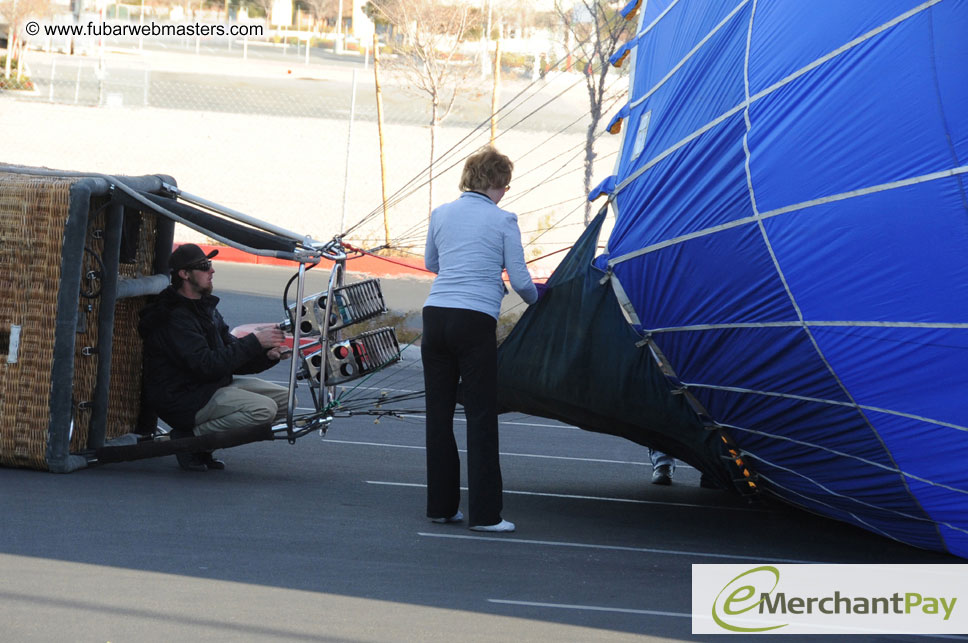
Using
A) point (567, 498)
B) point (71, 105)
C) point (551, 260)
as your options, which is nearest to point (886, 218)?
point (567, 498)

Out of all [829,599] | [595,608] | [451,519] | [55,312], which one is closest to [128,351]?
[55,312]

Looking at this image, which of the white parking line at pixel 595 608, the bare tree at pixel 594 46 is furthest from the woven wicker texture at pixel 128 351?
the white parking line at pixel 595 608

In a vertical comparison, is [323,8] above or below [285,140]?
above

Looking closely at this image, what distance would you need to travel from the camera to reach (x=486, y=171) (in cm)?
595

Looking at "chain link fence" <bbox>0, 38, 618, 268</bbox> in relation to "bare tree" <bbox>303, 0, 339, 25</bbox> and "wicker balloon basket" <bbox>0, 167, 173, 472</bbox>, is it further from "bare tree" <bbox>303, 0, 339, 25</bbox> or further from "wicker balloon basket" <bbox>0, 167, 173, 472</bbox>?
"wicker balloon basket" <bbox>0, 167, 173, 472</bbox>

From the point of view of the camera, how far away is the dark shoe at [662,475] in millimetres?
7777

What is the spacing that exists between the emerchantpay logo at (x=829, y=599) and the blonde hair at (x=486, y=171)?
2101 millimetres

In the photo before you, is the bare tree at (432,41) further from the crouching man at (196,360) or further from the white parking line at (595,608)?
the white parking line at (595,608)

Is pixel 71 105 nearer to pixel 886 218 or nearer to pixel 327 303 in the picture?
pixel 327 303

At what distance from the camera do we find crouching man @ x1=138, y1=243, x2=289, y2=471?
688 centimetres

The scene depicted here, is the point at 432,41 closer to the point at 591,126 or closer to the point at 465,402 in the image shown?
the point at 591,126

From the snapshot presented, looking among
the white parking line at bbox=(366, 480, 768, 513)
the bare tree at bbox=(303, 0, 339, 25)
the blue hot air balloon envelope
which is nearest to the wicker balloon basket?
the white parking line at bbox=(366, 480, 768, 513)

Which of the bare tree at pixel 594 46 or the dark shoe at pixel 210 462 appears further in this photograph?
the bare tree at pixel 594 46

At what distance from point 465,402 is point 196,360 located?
6.07 ft
